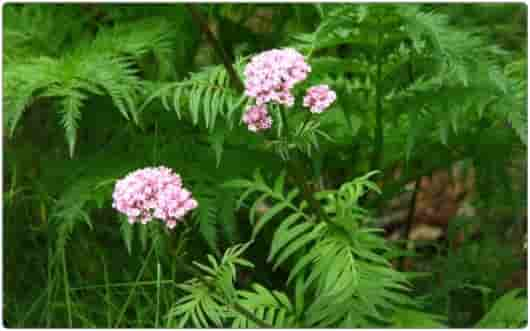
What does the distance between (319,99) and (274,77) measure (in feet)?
0.55

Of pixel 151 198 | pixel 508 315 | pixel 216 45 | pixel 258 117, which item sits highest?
pixel 216 45

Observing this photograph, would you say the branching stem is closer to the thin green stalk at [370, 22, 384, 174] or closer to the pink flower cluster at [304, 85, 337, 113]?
the pink flower cluster at [304, 85, 337, 113]

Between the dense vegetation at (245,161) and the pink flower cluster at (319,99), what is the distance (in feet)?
0.20

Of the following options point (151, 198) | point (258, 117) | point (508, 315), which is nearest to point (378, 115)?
point (258, 117)

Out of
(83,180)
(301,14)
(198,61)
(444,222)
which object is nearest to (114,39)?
(83,180)

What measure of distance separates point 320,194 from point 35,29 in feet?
3.94

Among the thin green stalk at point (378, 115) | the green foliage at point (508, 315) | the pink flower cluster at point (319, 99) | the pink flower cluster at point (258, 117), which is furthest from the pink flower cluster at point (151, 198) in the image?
the green foliage at point (508, 315)

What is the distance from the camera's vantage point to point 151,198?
1573mm

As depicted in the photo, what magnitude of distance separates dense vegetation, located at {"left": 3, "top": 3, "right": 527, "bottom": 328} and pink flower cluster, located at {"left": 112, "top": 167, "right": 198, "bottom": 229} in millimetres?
101

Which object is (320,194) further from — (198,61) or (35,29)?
(198,61)

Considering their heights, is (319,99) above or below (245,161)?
above

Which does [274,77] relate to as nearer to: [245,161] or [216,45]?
[216,45]

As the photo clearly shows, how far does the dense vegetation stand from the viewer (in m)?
1.82

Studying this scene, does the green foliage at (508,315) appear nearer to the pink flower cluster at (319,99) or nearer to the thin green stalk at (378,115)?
the thin green stalk at (378,115)
